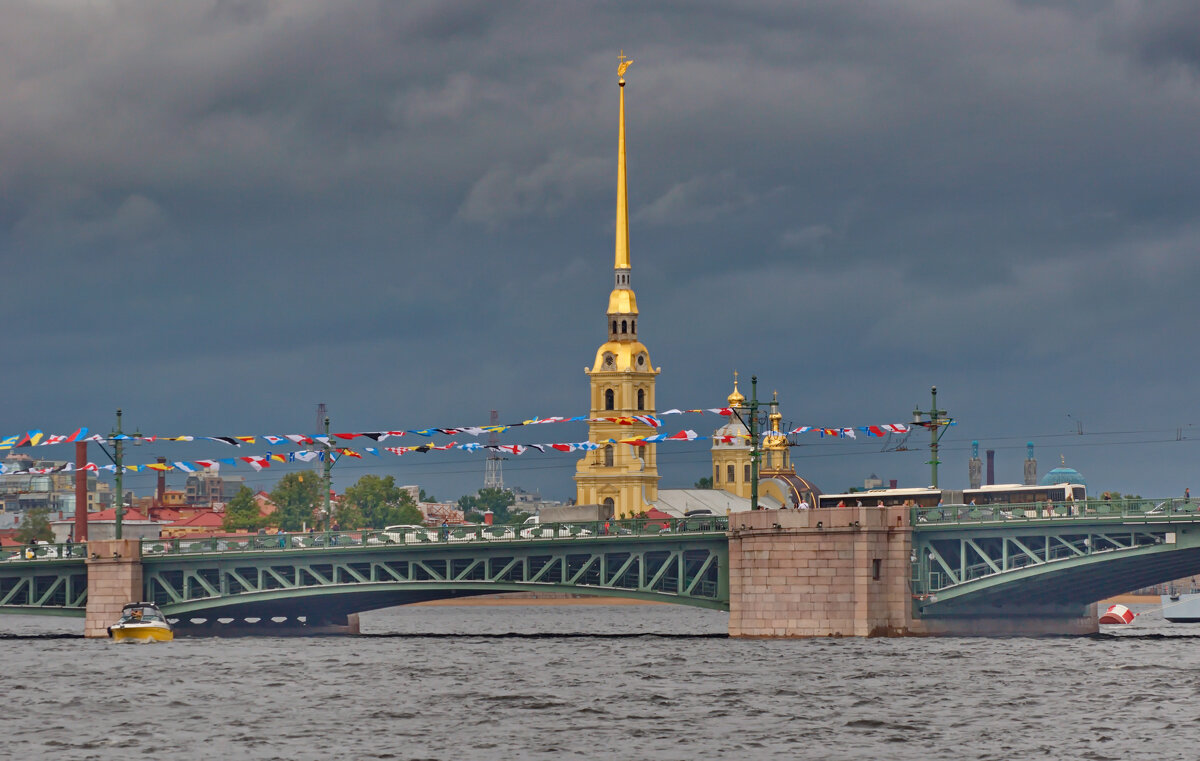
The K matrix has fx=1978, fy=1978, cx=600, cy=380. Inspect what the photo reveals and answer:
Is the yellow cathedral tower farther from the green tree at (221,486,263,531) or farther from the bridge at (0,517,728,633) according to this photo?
the bridge at (0,517,728,633)

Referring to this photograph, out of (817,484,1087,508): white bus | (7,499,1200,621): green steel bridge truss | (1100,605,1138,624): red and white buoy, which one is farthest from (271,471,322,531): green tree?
(817,484,1087,508): white bus

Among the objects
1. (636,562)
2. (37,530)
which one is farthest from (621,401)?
(636,562)

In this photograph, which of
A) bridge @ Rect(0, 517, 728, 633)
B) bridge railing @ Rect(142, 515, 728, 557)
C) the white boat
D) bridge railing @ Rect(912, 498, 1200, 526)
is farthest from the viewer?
the white boat

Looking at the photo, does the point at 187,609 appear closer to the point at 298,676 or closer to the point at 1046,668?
the point at 298,676

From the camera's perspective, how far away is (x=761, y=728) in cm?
4584

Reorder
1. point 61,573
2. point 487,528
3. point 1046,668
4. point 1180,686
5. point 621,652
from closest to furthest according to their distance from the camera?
point 1180,686 < point 1046,668 < point 621,652 < point 487,528 < point 61,573

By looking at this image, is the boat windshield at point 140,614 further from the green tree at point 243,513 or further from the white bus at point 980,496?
the green tree at point 243,513

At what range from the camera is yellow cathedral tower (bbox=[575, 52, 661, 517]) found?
17200 cm

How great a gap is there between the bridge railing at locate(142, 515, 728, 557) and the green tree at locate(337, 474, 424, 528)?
89832mm

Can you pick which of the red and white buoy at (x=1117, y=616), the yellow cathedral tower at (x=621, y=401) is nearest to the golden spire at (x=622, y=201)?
the yellow cathedral tower at (x=621, y=401)

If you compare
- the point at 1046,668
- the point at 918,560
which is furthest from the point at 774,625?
the point at 1046,668

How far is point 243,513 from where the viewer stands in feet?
594

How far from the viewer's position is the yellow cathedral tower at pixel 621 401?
564ft

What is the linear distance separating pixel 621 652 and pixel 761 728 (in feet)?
84.3
